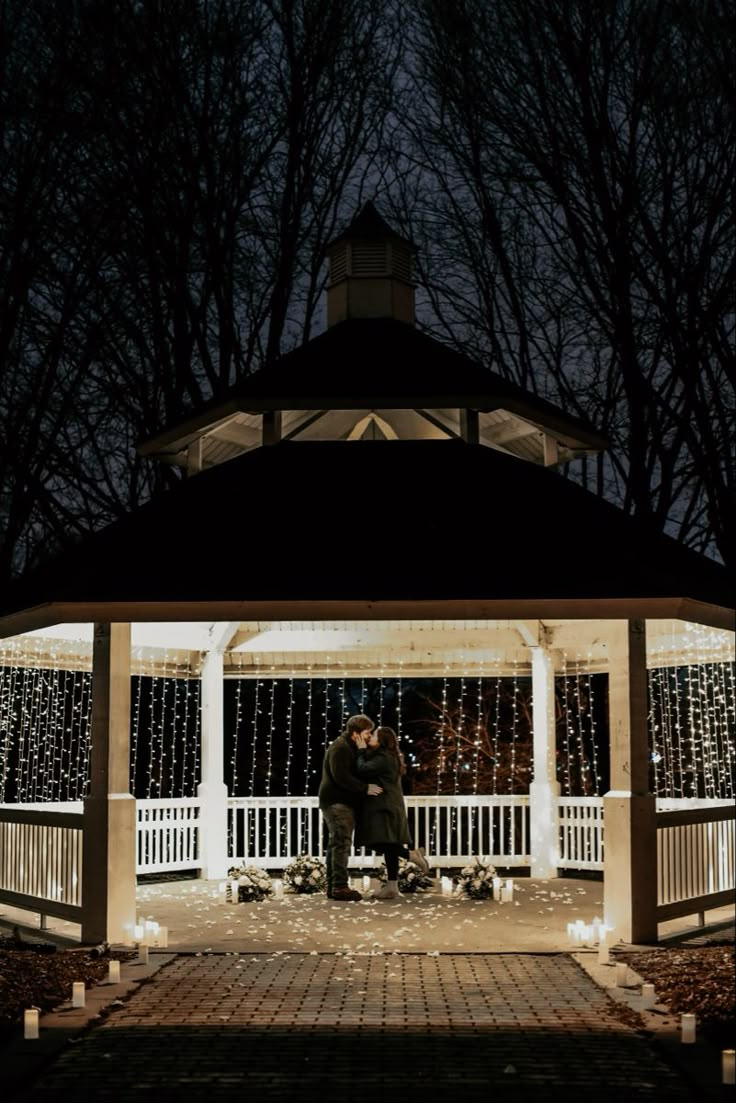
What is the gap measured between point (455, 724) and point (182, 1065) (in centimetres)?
1635

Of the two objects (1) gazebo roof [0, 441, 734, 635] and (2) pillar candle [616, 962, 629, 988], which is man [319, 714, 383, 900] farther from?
(2) pillar candle [616, 962, 629, 988]

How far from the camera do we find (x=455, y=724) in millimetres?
24359

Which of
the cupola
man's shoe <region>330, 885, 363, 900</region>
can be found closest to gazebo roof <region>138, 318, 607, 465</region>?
the cupola

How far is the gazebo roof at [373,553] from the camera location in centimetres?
1220

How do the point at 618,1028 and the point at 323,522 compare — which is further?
the point at 323,522

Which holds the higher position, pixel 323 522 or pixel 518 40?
A: pixel 518 40

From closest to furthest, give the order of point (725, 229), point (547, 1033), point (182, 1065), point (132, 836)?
point (182, 1065)
point (547, 1033)
point (132, 836)
point (725, 229)

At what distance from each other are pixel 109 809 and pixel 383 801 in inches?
129

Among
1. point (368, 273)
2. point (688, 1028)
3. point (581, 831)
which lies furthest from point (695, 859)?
point (368, 273)

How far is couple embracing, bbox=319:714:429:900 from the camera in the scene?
15.0m

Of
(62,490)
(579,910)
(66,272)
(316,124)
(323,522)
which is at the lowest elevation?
(579,910)

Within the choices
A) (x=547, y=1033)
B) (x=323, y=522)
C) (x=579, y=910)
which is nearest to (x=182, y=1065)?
(x=547, y=1033)

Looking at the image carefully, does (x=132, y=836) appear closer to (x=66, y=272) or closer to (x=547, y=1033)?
(x=547, y=1033)

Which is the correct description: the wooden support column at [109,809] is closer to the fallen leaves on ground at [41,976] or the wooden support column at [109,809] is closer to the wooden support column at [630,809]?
the fallen leaves on ground at [41,976]
